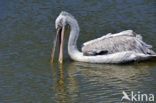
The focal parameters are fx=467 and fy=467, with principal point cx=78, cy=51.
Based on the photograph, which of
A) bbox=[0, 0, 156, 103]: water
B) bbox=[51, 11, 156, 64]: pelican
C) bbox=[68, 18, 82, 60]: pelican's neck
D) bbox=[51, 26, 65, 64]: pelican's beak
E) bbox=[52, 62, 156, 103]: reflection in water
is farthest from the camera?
bbox=[68, 18, 82, 60]: pelican's neck

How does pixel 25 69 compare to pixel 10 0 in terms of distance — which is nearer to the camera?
pixel 25 69

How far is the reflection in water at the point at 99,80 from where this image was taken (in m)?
8.59

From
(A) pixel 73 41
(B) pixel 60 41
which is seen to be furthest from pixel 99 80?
(B) pixel 60 41

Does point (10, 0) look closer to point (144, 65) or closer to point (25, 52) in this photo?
point (25, 52)

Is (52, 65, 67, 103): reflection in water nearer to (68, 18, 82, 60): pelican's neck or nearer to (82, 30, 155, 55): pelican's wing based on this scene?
(68, 18, 82, 60): pelican's neck

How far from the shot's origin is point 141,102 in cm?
819

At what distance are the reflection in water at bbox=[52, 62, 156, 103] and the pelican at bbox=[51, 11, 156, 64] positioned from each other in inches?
6.3

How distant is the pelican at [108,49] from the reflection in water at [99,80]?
160 millimetres

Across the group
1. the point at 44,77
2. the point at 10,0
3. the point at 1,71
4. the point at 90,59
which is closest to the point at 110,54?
the point at 90,59

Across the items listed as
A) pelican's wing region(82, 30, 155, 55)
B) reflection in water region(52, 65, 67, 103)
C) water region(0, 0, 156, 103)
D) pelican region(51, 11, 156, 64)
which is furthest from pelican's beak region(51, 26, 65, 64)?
pelican's wing region(82, 30, 155, 55)

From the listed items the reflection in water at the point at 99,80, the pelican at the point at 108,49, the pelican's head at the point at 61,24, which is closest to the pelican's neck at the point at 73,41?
the pelican at the point at 108,49

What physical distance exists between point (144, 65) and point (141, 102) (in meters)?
2.44

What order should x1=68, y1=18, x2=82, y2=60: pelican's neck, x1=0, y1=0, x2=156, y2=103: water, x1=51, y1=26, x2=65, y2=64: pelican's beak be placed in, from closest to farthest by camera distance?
x1=0, y1=0, x2=156, y2=103: water, x1=51, y1=26, x2=65, y2=64: pelican's beak, x1=68, y1=18, x2=82, y2=60: pelican's neck

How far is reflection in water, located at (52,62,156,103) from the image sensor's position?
8.59 meters
